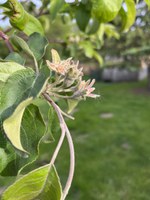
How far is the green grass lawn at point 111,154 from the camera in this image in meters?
3.64

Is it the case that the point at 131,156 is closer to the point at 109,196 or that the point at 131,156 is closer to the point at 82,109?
the point at 109,196

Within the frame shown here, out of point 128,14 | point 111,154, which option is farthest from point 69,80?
point 111,154

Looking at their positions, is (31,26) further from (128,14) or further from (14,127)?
(14,127)

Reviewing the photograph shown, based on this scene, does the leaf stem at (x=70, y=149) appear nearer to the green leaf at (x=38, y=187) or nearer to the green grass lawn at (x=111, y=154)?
the green leaf at (x=38, y=187)

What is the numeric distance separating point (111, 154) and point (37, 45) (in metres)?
4.09

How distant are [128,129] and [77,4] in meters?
4.95

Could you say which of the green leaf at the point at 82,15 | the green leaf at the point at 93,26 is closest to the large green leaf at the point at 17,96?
the green leaf at the point at 82,15

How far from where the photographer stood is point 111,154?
471 centimetres

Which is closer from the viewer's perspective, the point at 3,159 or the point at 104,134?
the point at 3,159

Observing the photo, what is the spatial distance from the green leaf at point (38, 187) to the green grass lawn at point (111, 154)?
167 centimetres

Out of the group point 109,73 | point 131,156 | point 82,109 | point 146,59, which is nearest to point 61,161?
point 131,156

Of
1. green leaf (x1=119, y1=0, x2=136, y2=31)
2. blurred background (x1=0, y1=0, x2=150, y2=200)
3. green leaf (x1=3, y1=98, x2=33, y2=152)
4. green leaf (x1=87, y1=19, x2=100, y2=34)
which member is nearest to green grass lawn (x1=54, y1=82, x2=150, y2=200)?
blurred background (x1=0, y1=0, x2=150, y2=200)

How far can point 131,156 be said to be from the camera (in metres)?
4.60

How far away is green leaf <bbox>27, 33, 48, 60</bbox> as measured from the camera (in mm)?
688
